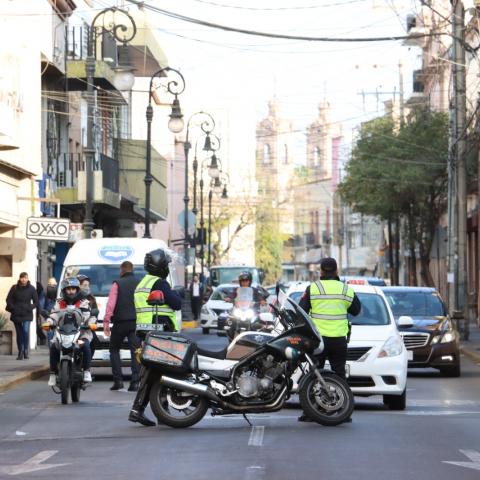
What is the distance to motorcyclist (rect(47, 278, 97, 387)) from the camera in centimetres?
2103

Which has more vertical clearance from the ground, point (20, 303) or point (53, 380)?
point (20, 303)

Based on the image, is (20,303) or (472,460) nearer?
(472,460)

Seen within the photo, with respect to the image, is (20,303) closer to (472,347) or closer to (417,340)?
(417,340)

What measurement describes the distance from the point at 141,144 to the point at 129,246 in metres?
33.1

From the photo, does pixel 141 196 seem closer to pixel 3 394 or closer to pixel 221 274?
pixel 221 274

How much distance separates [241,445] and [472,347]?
2507cm

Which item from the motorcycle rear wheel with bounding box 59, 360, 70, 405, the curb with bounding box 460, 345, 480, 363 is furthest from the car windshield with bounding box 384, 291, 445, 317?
the motorcycle rear wheel with bounding box 59, 360, 70, 405

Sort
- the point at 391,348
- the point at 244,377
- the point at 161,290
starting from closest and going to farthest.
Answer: the point at 244,377 → the point at 161,290 → the point at 391,348

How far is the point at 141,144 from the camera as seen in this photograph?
198ft

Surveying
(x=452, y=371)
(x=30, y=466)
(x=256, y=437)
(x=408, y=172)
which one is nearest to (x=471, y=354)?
(x=452, y=371)

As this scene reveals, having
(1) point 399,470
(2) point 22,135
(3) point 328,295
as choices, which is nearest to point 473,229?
(2) point 22,135

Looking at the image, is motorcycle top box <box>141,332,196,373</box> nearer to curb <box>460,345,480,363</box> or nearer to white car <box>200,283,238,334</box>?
curb <box>460,345,480,363</box>

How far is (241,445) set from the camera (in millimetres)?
14328

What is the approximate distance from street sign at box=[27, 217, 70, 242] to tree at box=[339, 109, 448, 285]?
28.7 m
